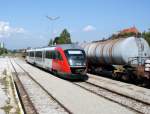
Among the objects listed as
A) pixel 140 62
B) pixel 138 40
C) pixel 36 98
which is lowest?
pixel 36 98

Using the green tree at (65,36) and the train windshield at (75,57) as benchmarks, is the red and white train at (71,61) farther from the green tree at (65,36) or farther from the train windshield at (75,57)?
the green tree at (65,36)

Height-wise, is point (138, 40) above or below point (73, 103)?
above

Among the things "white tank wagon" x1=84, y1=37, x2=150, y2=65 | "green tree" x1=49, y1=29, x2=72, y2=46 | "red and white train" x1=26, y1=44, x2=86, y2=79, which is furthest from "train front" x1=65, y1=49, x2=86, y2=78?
"green tree" x1=49, y1=29, x2=72, y2=46

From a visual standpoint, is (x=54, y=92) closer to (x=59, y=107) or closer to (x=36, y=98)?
(x=36, y=98)

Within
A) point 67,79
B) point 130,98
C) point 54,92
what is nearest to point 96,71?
point 67,79

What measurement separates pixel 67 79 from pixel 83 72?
8.33 ft

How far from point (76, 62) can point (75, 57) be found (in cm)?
48

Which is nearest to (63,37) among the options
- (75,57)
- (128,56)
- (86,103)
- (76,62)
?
(75,57)

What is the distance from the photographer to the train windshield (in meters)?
25.9

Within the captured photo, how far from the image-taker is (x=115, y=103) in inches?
607

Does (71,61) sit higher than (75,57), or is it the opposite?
(75,57)

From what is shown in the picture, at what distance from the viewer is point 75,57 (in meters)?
26.2

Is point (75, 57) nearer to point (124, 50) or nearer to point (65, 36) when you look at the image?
point (124, 50)

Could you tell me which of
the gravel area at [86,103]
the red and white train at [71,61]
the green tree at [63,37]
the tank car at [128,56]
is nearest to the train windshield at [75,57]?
the red and white train at [71,61]
